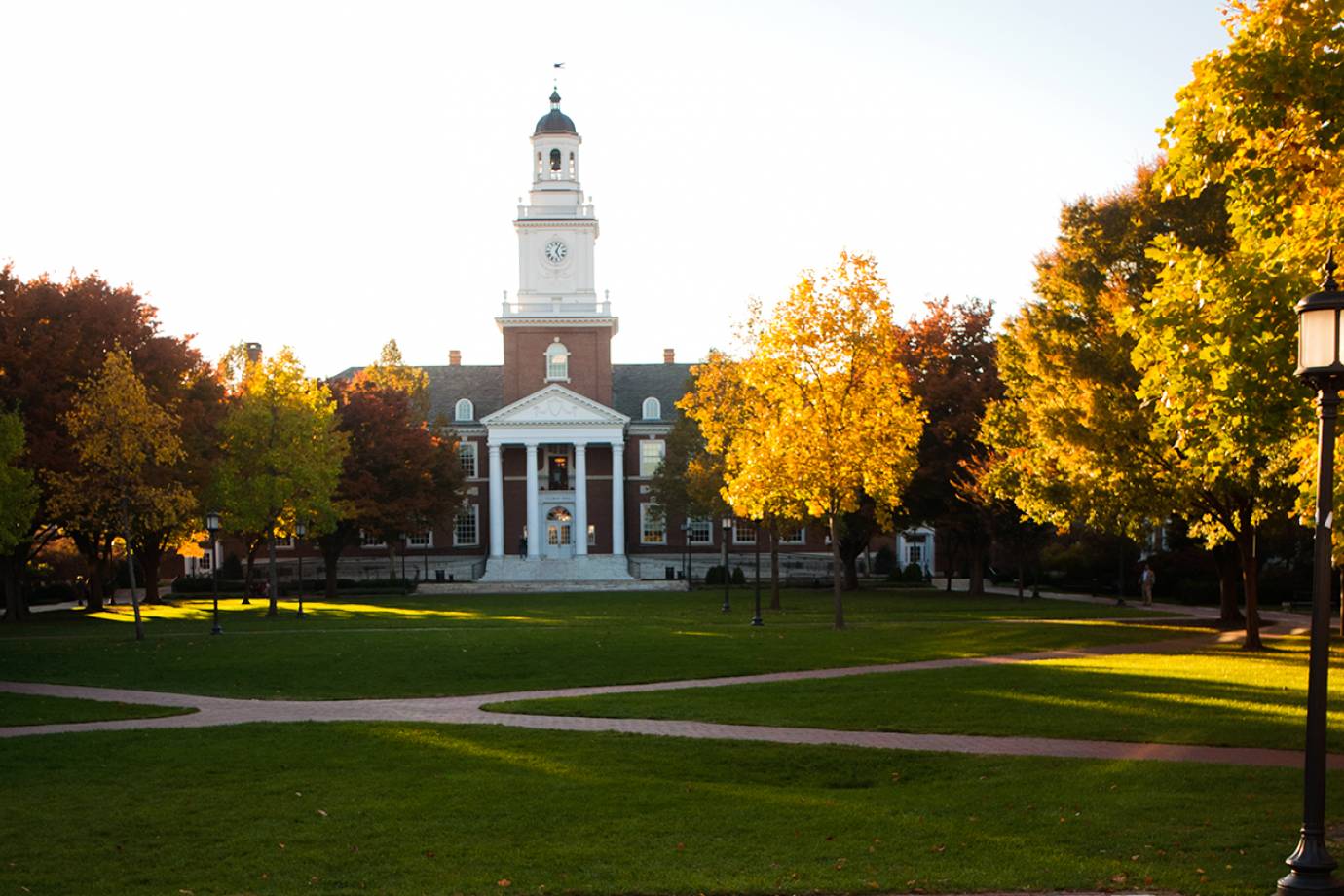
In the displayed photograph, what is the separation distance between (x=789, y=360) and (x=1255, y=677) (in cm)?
1375

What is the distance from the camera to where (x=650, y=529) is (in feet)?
264

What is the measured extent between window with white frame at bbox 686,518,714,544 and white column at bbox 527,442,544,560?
29.5ft

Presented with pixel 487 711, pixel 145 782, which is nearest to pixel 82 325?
pixel 487 711

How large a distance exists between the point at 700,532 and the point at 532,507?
10516 mm

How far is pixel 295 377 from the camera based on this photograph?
4541 centimetres

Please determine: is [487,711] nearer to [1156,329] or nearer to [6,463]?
[1156,329]

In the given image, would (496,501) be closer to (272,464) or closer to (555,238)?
(555,238)

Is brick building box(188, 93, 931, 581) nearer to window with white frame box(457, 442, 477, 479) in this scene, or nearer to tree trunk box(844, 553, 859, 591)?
window with white frame box(457, 442, 477, 479)

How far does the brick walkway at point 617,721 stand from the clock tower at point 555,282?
53.2 meters

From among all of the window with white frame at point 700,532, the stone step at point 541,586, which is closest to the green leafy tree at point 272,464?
the stone step at point 541,586

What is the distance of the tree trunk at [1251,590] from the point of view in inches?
1047

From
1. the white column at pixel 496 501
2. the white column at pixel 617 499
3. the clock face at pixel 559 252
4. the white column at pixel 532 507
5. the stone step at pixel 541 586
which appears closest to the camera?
the stone step at pixel 541 586

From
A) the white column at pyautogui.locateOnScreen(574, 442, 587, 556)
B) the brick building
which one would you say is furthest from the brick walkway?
the white column at pyautogui.locateOnScreen(574, 442, 587, 556)

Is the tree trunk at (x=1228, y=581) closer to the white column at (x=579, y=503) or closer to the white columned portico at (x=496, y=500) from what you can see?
the white column at (x=579, y=503)
